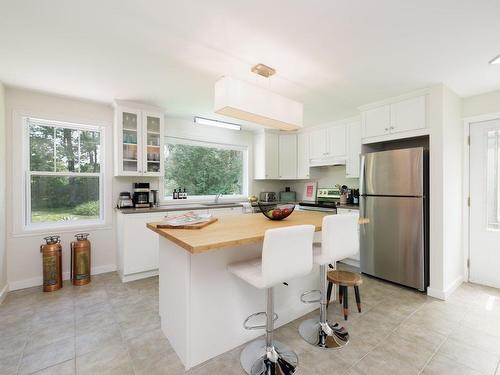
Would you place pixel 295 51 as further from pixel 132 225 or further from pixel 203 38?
pixel 132 225

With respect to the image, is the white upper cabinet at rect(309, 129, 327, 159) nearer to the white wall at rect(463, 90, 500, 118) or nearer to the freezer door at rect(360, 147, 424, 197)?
the freezer door at rect(360, 147, 424, 197)

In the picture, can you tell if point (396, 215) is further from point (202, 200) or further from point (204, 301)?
point (202, 200)

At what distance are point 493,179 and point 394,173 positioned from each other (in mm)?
1212

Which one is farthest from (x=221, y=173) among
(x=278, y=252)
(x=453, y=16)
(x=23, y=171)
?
(x=453, y=16)

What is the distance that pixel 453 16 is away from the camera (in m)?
1.67

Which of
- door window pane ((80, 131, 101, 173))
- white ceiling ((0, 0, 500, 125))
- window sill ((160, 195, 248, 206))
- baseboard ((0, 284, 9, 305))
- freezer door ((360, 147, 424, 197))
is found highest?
white ceiling ((0, 0, 500, 125))

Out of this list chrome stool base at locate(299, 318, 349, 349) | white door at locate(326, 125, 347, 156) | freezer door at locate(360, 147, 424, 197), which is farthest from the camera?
white door at locate(326, 125, 347, 156)

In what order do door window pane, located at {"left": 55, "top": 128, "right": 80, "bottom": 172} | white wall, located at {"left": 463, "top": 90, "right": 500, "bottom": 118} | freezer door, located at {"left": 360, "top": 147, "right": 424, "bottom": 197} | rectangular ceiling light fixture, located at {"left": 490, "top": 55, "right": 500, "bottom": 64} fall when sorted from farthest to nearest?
1. door window pane, located at {"left": 55, "top": 128, "right": 80, "bottom": 172}
2. white wall, located at {"left": 463, "top": 90, "right": 500, "bottom": 118}
3. freezer door, located at {"left": 360, "top": 147, "right": 424, "bottom": 197}
4. rectangular ceiling light fixture, located at {"left": 490, "top": 55, "right": 500, "bottom": 64}

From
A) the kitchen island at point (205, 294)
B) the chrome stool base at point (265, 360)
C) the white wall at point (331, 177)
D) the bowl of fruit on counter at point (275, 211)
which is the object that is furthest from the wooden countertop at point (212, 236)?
the white wall at point (331, 177)

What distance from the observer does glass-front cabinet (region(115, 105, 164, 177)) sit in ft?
11.1

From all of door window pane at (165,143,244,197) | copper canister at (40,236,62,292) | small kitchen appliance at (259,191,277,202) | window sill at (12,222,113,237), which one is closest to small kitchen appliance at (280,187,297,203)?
small kitchen appliance at (259,191,277,202)

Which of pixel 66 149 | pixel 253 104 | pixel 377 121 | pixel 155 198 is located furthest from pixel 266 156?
pixel 66 149

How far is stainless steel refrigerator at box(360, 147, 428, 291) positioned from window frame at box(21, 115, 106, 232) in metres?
3.64

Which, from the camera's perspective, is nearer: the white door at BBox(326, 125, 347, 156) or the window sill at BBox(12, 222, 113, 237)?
the window sill at BBox(12, 222, 113, 237)
